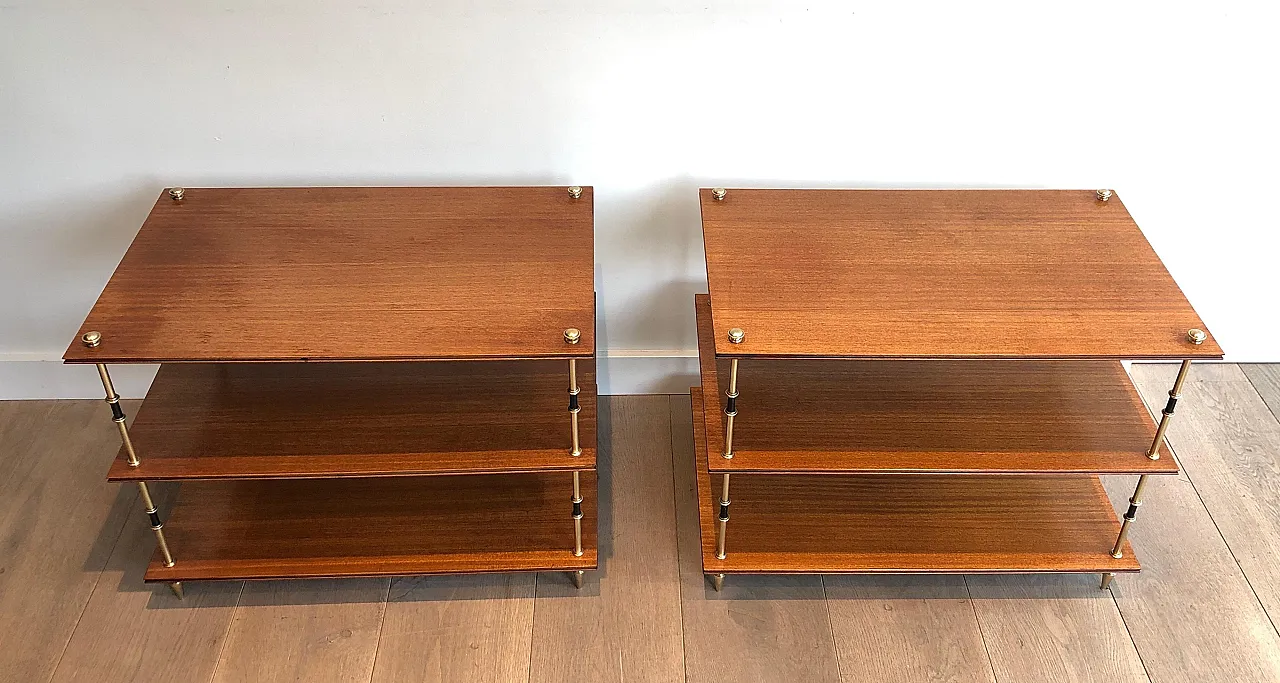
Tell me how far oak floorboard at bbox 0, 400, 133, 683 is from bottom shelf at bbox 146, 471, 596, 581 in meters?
0.14

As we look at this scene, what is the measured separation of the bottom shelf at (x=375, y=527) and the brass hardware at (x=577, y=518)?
0.04 ft

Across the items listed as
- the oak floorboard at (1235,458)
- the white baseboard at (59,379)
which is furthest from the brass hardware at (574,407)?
the oak floorboard at (1235,458)

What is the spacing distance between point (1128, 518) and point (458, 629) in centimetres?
97

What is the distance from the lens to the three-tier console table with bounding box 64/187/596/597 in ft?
4.39

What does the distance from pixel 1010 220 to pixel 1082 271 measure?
0.15 m

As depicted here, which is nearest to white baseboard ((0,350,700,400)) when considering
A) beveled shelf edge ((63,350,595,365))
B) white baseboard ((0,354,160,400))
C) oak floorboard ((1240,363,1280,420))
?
white baseboard ((0,354,160,400))

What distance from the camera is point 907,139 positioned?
1656 millimetres

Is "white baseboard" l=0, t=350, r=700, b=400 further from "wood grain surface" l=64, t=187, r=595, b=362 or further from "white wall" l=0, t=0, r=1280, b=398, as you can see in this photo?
"wood grain surface" l=64, t=187, r=595, b=362

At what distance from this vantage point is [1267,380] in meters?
1.98

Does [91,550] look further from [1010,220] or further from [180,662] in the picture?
[1010,220]

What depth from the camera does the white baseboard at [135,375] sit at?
188cm

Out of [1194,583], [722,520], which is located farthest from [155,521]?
[1194,583]

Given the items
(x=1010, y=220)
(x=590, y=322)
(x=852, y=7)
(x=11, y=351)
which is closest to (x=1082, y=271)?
(x=1010, y=220)

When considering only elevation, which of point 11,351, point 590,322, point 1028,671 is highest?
point 590,322
